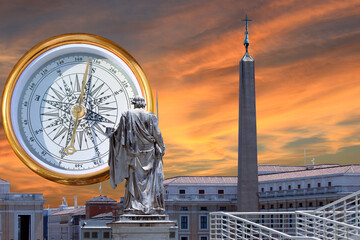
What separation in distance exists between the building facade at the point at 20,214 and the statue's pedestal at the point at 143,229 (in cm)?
7401

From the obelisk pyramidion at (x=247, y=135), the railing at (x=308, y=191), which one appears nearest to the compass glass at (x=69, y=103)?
the obelisk pyramidion at (x=247, y=135)

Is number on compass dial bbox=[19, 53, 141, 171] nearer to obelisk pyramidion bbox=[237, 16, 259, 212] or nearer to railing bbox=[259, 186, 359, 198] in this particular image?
obelisk pyramidion bbox=[237, 16, 259, 212]

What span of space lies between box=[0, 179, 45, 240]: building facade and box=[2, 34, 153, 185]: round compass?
74.2 m

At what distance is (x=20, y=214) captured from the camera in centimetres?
8156

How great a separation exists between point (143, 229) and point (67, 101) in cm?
157

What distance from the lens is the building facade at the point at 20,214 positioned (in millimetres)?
80188

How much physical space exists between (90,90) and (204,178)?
313ft

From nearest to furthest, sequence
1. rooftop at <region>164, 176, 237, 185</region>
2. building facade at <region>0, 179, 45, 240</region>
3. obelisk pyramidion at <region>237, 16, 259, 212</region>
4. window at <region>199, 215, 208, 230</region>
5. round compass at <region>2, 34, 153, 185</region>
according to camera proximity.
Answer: round compass at <region>2, 34, 153, 185</region> → obelisk pyramidion at <region>237, 16, 259, 212</region> → building facade at <region>0, 179, 45, 240</region> → window at <region>199, 215, 208, 230</region> → rooftop at <region>164, 176, 237, 185</region>

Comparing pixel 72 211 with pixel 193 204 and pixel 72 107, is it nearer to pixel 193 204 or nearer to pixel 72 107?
pixel 193 204

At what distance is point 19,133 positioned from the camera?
705 centimetres

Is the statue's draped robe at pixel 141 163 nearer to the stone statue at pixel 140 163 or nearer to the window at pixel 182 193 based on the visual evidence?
the stone statue at pixel 140 163

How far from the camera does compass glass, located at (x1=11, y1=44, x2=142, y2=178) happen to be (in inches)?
278

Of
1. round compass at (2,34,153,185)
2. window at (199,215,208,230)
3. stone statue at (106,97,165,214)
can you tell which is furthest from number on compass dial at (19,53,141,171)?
window at (199,215,208,230)

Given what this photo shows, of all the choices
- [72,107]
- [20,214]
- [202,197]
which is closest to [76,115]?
[72,107]
